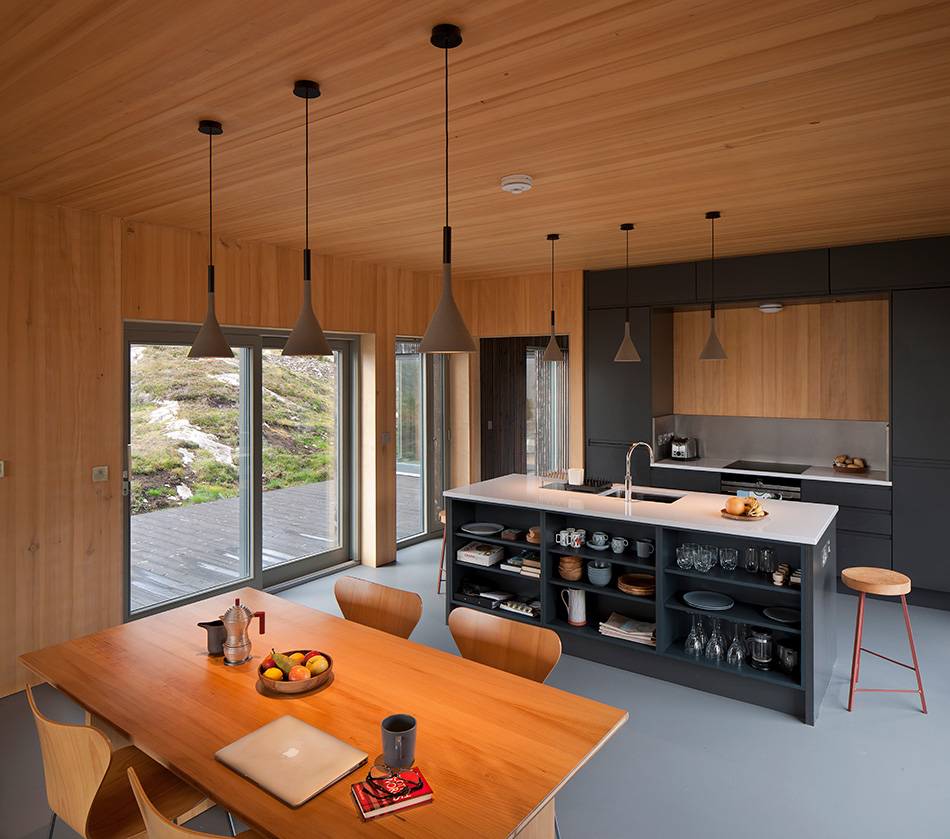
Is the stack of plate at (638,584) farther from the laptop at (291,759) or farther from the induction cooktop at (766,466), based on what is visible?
the laptop at (291,759)

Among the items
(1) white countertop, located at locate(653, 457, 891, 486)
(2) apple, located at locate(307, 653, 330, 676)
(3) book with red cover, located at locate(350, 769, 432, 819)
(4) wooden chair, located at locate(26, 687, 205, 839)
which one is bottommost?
(4) wooden chair, located at locate(26, 687, 205, 839)

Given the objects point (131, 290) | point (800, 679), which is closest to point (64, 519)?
point (131, 290)

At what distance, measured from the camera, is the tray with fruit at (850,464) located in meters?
5.43

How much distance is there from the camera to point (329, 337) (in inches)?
223

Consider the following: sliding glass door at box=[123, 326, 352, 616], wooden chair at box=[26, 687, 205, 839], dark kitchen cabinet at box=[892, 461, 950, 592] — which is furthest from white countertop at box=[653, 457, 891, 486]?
wooden chair at box=[26, 687, 205, 839]

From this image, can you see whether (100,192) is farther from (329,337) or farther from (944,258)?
(944,258)

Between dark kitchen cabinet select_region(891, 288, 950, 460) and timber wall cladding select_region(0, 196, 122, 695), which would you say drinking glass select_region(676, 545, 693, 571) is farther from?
timber wall cladding select_region(0, 196, 122, 695)

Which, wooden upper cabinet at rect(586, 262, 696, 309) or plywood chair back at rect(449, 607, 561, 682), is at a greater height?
wooden upper cabinet at rect(586, 262, 696, 309)

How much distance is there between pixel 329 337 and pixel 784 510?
380 cm

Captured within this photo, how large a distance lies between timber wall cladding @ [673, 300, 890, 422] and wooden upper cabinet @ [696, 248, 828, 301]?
665mm

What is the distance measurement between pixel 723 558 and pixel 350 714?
8.04 ft

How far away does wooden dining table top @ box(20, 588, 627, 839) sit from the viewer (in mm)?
1499

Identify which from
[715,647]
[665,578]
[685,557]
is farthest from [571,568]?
[715,647]

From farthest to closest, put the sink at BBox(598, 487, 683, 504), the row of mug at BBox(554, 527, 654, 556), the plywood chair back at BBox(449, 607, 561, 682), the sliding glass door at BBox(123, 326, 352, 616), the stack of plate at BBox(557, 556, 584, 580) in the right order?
the sliding glass door at BBox(123, 326, 352, 616)
the sink at BBox(598, 487, 683, 504)
the stack of plate at BBox(557, 556, 584, 580)
the row of mug at BBox(554, 527, 654, 556)
the plywood chair back at BBox(449, 607, 561, 682)
